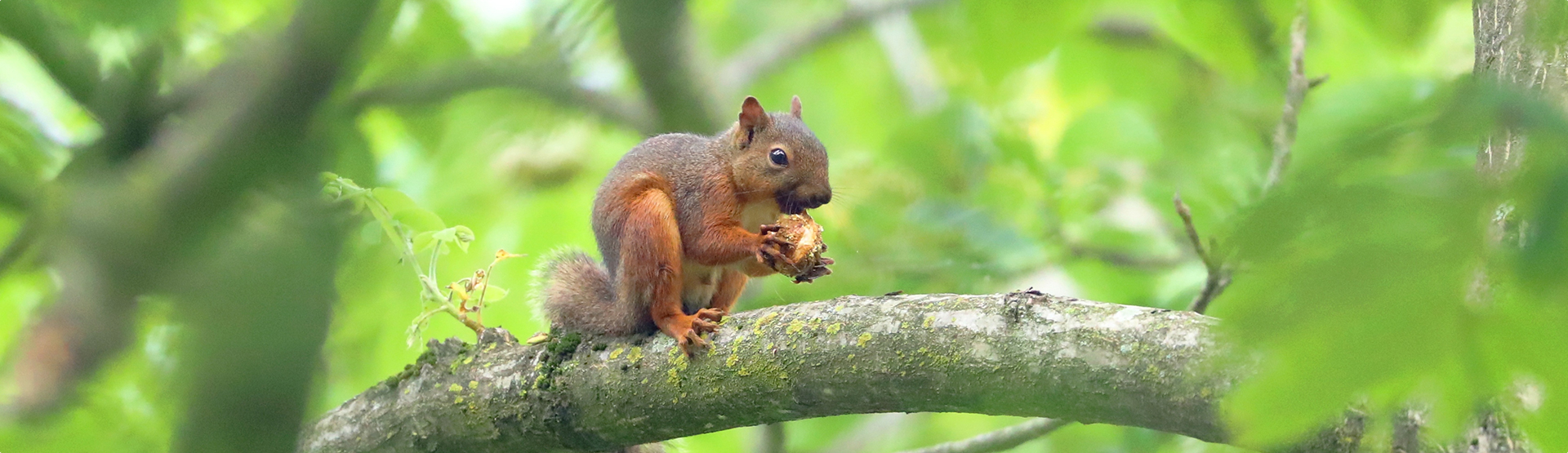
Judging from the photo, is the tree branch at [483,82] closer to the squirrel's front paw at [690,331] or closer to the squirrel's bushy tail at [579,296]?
the squirrel's front paw at [690,331]

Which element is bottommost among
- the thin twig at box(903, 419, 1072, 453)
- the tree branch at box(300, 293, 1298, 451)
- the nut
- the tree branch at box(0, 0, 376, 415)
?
the tree branch at box(0, 0, 376, 415)

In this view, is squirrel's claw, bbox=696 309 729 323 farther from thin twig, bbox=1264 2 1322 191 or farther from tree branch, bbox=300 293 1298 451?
thin twig, bbox=1264 2 1322 191

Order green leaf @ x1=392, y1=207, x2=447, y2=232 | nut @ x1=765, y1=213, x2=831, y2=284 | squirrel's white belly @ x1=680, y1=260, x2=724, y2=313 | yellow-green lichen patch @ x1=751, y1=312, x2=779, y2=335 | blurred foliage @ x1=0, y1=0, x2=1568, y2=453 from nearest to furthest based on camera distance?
blurred foliage @ x1=0, y1=0, x2=1568, y2=453, yellow-green lichen patch @ x1=751, y1=312, x2=779, y2=335, green leaf @ x1=392, y1=207, x2=447, y2=232, nut @ x1=765, y1=213, x2=831, y2=284, squirrel's white belly @ x1=680, y1=260, x2=724, y2=313

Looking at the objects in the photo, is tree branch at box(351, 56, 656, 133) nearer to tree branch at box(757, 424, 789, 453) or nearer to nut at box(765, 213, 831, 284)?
nut at box(765, 213, 831, 284)

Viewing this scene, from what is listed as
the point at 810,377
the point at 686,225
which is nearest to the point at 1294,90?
the point at 686,225

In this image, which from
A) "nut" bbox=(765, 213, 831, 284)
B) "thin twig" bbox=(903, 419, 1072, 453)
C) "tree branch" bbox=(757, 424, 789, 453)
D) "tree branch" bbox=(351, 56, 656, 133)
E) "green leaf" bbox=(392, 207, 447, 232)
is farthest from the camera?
"tree branch" bbox=(757, 424, 789, 453)

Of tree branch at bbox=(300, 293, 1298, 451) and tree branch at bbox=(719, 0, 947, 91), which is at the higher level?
tree branch at bbox=(719, 0, 947, 91)

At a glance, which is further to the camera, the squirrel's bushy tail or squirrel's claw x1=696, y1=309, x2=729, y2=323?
the squirrel's bushy tail

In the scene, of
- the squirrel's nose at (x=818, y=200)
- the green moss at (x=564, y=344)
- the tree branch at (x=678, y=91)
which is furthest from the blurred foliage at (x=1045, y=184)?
the squirrel's nose at (x=818, y=200)

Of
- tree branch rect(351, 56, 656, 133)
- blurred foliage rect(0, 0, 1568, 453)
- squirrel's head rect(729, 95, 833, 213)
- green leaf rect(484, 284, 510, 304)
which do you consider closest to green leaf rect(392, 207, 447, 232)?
blurred foliage rect(0, 0, 1568, 453)
